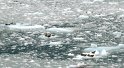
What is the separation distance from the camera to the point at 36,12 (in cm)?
1184

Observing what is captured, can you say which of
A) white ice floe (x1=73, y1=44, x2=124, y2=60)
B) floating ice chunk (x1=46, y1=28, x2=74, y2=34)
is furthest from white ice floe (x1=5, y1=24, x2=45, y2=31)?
white ice floe (x1=73, y1=44, x2=124, y2=60)

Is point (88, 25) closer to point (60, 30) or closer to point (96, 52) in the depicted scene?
point (60, 30)

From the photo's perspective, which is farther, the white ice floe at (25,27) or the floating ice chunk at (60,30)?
the white ice floe at (25,27)

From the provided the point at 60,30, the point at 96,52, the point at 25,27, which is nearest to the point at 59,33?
the point at 60,30

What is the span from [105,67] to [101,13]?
5.88 metres

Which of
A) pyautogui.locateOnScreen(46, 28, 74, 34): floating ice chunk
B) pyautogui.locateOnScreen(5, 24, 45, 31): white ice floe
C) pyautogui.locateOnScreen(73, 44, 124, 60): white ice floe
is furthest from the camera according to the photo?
pyautogui.locateOnScreen(5, 24, 45, 31): white ice floe

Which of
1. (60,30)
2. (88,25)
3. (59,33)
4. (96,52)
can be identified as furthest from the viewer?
(88,25)

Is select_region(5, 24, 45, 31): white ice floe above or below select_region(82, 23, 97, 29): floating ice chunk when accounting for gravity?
below

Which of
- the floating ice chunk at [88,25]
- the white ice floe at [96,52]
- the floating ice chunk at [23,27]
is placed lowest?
the floating ice chunk at [23,27]

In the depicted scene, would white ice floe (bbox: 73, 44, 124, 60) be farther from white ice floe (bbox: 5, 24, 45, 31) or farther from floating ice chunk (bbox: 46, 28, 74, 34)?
white ice floe (bbox: 5, 24, 45, 31)

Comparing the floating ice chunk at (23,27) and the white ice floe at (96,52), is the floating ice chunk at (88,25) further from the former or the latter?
the white ice floe at (96,52)

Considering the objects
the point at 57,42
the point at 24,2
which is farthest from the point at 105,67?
the point at 24,2

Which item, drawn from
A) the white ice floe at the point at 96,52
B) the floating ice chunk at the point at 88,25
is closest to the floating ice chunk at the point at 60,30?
the floating ice chunk at the point at 88,25

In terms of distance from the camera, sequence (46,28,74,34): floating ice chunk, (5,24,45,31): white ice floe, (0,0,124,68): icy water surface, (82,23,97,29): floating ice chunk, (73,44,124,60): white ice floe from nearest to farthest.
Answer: (0,0,124,68): icy water surface < (73,44,124,60): white ice floe < (46,28,74,34): floating ice chunk < (5,24,45,31): white ice floe < (82,23,97,29): floating ice chunk
